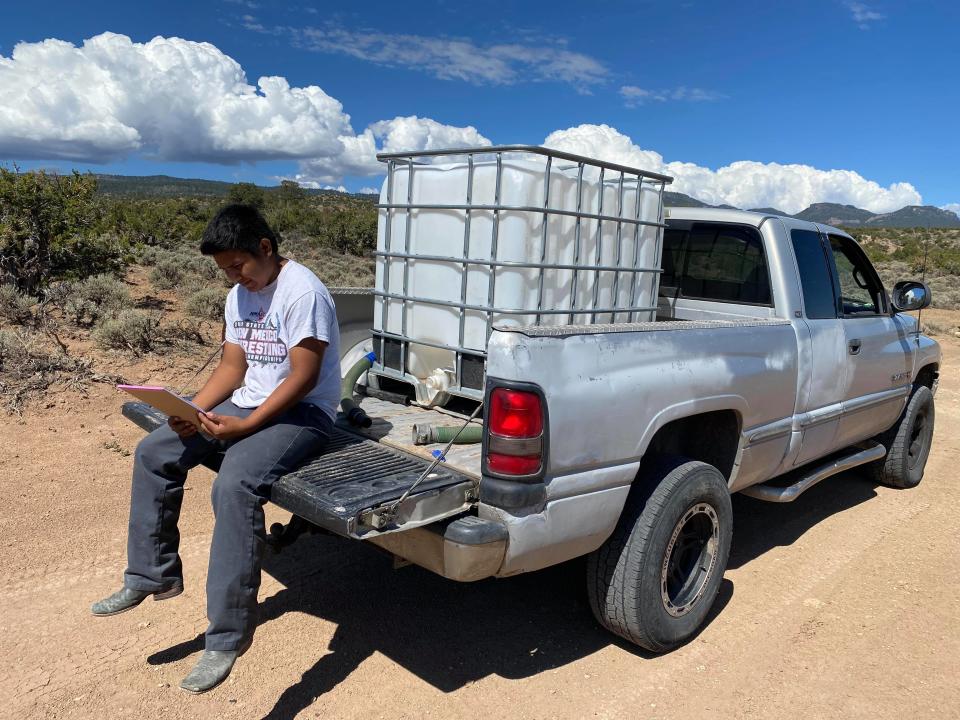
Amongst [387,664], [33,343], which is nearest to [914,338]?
[387,664]

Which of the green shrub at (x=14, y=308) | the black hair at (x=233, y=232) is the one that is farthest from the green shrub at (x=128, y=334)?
the black hair at (x=233, y=232)

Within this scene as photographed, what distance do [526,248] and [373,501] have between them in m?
1.37

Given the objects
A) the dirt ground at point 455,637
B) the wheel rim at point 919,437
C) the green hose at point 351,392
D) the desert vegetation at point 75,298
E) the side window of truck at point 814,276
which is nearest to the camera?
the dirt ground at point 455,637

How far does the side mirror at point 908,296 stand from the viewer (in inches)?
198

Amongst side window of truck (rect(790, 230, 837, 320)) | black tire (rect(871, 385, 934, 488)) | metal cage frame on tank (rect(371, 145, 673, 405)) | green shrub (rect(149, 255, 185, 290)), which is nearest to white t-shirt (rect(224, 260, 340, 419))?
metal cage frame on tank (rect(371, 145, 673, 405))

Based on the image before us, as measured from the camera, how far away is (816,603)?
389cm

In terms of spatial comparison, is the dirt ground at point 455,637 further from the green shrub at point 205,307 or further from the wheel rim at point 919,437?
the green shrub at point 205,307

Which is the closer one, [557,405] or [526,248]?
[557,405]

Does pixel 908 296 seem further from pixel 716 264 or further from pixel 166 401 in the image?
pixel 166 401

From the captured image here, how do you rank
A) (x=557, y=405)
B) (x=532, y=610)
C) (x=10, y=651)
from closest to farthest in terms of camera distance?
(x=557, y=405)
(x=10, y=651)
(x=532, y=610)

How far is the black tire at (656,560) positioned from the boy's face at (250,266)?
70.7 inches

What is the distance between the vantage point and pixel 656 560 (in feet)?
10.5

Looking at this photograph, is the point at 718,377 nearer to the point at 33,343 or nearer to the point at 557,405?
the point at 557,405

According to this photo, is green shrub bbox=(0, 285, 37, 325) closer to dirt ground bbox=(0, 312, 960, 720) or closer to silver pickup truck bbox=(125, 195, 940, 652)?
dirt ground bbox=(0, 312, 960, 720)
